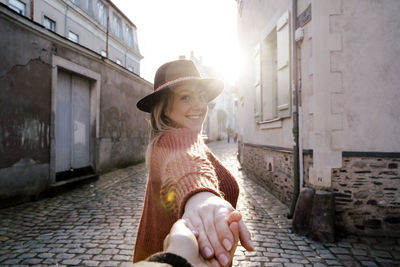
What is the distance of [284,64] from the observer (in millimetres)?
5559

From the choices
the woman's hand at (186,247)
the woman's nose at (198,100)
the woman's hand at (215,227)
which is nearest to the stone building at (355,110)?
the woman's nose at (198,100)

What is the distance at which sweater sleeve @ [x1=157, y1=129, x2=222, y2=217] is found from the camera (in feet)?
2.78

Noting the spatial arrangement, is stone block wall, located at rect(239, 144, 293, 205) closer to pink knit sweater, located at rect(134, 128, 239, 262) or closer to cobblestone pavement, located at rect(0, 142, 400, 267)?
cobblestone pavement, located at rect(0, 142, 400, 267)

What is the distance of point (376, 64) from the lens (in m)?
3.94

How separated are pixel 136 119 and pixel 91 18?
8.71 meters

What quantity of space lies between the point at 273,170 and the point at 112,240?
4126 mm

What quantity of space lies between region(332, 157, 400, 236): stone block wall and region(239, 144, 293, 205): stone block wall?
4.24 ft

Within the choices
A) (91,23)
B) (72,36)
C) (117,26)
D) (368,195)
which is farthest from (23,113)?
Answer: (117,26)

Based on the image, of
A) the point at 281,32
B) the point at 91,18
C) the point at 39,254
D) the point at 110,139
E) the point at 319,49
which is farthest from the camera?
the point at 91,18

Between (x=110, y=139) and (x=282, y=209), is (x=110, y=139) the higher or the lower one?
the higher one

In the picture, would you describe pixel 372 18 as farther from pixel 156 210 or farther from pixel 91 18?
pixel 91 18

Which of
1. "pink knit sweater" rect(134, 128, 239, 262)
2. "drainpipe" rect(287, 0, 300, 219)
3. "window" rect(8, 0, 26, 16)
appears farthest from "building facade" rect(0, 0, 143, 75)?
"pink knit sweater" rect(134, 128, 239, 262)

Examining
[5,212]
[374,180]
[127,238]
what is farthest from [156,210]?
[5,212]

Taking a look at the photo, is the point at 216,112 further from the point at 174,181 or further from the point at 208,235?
the point at 208,235
